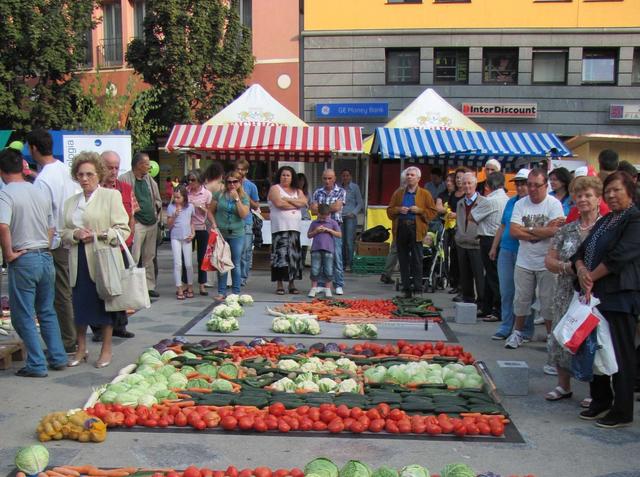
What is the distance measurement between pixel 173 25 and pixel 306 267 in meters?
12.4

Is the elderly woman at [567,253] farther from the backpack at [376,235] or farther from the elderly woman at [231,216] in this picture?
the backpack at [376,235]

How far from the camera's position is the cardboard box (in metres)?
13.6

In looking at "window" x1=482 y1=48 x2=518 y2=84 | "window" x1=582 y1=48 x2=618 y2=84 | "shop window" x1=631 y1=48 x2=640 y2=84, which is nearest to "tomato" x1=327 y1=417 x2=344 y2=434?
"window" x1=482 y1=48 x2=518 y2=84

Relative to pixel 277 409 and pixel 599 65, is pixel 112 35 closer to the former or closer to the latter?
pixel 599 65

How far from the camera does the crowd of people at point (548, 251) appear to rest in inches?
187

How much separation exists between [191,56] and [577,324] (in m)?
20.3

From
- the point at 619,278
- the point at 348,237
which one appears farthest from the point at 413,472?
the point at 348,237

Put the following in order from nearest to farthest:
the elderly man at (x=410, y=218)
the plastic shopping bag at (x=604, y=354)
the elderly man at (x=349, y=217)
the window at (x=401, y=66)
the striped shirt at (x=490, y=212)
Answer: the plastic shopping bag at (x=604, y=354)
the striped shirt at (x=490, y=212)
the elderly man at (x=410, y=218)
the elderly man at (x=349, y=217)
the window at (x=401, y=66)

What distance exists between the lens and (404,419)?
183 inches

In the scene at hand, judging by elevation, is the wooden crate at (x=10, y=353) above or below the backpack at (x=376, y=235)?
below

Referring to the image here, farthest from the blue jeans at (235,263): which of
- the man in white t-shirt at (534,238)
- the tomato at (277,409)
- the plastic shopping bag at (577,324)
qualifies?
the plastic shopping bag at (577,324)

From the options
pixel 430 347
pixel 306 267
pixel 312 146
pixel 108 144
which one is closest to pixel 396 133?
pixel 312 146

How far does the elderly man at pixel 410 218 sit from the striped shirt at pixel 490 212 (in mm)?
1435

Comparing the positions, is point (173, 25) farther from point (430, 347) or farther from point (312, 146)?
point (430, 347)
